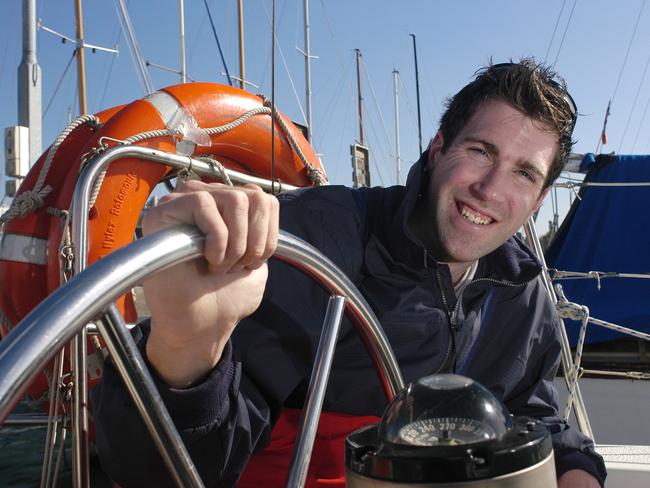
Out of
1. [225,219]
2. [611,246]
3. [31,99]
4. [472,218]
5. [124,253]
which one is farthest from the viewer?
[31,99]

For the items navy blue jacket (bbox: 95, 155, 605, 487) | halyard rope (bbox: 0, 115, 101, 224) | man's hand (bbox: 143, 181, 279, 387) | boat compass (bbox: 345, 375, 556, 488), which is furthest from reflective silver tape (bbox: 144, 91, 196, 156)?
boat compass (bbox: 345, 375, 556, 488)

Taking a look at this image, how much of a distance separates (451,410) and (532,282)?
112 centimetres

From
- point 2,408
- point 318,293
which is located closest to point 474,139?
point 318,293

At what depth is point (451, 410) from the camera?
2.18 feet

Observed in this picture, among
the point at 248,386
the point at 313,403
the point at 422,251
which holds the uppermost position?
the point at 422,251

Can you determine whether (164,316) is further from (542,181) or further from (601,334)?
(601,334)

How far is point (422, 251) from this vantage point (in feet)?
4.74

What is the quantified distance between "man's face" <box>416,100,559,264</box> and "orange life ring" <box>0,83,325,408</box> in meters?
0.94

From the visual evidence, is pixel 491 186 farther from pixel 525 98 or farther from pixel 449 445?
pixel 449 445

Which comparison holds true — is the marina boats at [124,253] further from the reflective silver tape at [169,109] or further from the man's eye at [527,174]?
the man's eye at [527,174]

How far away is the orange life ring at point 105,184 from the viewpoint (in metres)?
2.53

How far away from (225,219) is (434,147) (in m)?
1.14

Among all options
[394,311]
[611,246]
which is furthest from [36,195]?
[611,246]

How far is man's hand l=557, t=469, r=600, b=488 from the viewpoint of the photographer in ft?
4.54
